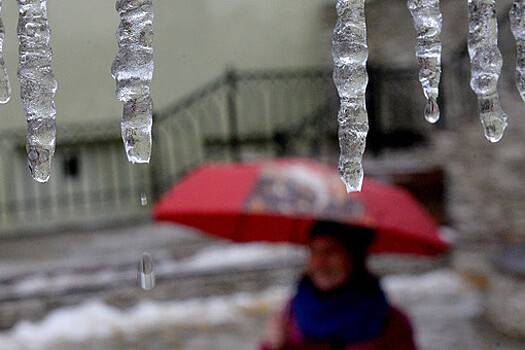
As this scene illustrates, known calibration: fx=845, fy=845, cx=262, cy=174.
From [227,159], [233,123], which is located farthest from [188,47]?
[227,159]

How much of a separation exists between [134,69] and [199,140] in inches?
373

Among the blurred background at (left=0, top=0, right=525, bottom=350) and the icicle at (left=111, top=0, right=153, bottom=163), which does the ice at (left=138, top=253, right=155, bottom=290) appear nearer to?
the icicle at (left=111, top=0, right=153, bottom=163)

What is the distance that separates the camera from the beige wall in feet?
28.9

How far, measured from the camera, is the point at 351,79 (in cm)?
125

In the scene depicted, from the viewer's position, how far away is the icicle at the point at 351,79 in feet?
4.07

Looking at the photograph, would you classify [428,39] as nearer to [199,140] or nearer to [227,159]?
[227,159]

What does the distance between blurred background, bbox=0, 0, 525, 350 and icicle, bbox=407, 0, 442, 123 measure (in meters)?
3.64

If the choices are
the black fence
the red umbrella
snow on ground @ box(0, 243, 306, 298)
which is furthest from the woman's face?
the black fence

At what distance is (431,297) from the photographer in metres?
6.39

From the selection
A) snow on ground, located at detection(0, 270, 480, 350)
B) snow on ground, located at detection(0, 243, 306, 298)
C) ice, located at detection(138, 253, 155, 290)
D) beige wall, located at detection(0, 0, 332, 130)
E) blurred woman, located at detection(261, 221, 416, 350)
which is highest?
beige wall, located at detection(0, 0, 332, 130)

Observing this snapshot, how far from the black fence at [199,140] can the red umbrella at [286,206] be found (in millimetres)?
5903

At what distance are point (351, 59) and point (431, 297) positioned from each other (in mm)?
5386

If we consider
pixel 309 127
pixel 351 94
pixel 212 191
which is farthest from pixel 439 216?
pixel 351 94

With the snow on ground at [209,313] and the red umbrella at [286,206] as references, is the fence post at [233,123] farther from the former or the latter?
the red umbrella at [286,206]
